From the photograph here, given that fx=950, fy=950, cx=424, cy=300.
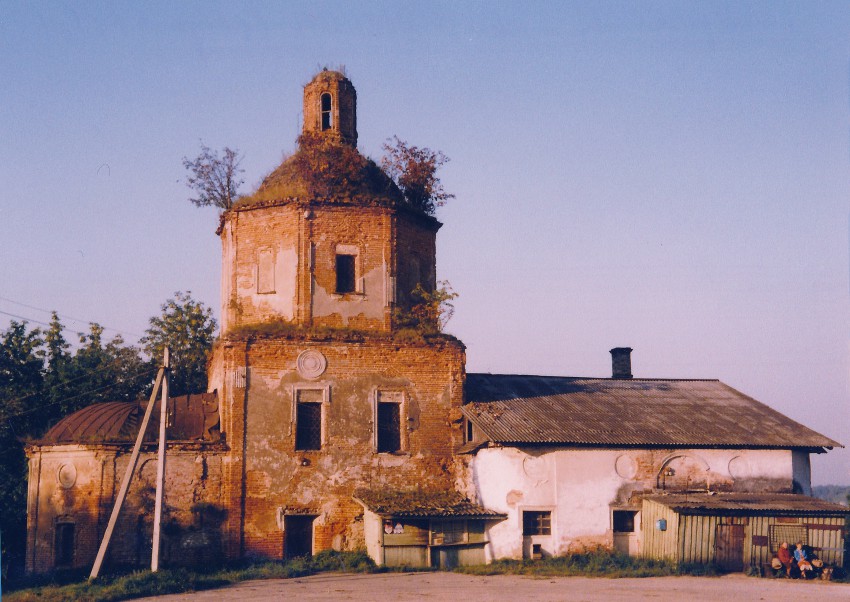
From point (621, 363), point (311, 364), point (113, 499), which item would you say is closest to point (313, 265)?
point (311, 364)

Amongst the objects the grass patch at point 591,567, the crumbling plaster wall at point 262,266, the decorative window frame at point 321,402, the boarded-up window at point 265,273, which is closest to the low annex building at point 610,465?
the grass patch at point 591,567

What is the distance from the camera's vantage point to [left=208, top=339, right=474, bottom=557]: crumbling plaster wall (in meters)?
24.6

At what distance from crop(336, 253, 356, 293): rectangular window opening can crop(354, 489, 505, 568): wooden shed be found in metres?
5.94

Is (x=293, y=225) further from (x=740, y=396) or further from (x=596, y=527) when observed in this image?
(x=740, y=396)

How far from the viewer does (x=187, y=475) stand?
24.5 meters

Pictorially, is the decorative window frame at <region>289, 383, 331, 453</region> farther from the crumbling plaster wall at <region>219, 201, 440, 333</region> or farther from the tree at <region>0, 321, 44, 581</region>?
the tree at <region>0, 321, 44, 581</region>

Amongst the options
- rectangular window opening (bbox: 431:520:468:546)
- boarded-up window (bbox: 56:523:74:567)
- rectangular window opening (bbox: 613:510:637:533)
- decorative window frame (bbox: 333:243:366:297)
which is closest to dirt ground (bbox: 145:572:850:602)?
rectangular window opening (bbox: 431:520:468:546)

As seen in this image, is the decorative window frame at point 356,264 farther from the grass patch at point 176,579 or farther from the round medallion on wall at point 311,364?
the grass patch at point 176,579

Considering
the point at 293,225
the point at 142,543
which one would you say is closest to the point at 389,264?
the point at 293,225

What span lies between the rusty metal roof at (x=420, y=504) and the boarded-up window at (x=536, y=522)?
606 mm

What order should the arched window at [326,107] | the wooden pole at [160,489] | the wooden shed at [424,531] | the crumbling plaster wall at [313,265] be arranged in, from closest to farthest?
the wooden pole at [160,489]
the wooden shed at [424,531]
the crumbling plaster wall at [313,265]
the arched window at [326,107]

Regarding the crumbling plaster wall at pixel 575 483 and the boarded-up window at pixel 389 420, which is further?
the boarded-up window at pixel 389 420

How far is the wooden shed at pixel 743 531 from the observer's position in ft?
76.4

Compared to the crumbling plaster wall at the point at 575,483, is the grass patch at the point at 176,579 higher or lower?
lower
